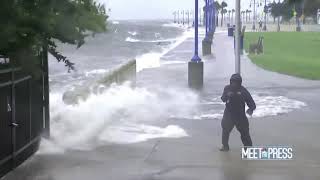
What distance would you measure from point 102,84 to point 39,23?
12.2m

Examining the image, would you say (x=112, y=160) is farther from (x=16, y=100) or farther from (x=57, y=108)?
(x=57, y=108)

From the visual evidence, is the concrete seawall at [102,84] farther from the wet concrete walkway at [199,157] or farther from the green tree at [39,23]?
the green tree at [39,23]

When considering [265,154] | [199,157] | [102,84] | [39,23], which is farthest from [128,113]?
[39,23]

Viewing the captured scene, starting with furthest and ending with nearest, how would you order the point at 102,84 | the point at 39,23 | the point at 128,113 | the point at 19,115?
the point at 102,84, the point at 128,113, the point at 19,115, the point at 39,23

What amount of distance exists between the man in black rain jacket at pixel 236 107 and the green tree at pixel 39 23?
4255 mm

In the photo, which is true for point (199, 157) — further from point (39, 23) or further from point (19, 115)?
point (39, 23)

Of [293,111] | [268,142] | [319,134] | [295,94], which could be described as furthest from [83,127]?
[295,94]

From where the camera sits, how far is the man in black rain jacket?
9.76 m

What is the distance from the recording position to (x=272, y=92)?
19.2 metres

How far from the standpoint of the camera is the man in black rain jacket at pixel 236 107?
9.76m

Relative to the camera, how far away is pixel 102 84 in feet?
56.8

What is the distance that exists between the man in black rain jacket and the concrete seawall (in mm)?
4612

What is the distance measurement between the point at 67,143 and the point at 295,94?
9.80 metres

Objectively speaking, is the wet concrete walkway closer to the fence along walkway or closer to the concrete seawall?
the fence along walkway
